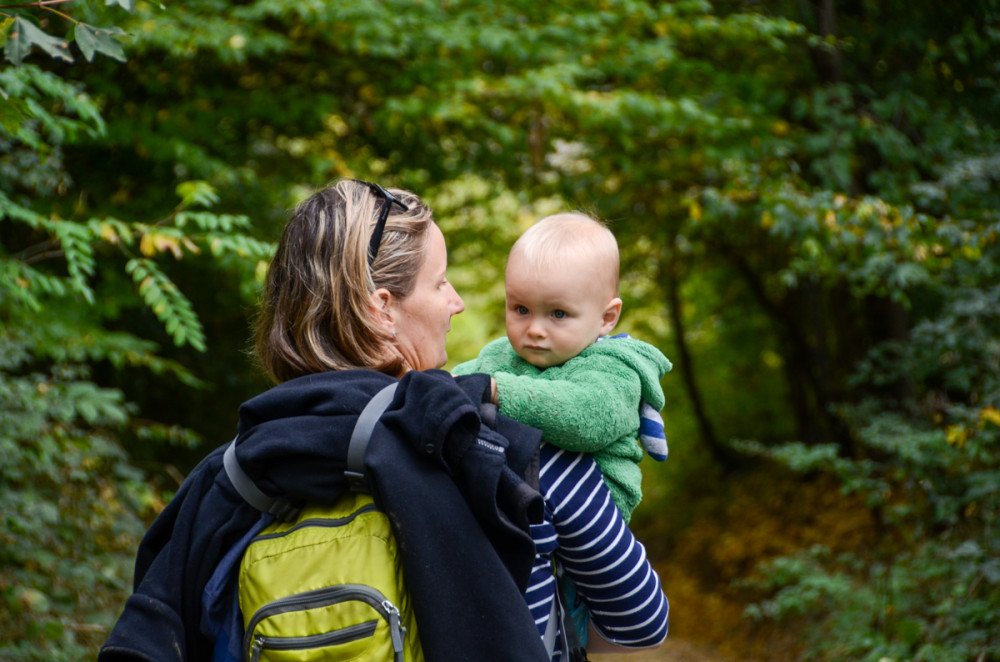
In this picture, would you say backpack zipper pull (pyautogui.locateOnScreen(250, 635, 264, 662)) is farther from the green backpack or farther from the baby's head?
the baby's head

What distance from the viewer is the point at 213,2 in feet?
17.0

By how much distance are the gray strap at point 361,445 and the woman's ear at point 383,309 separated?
231mm

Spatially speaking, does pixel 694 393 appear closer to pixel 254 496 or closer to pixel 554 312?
pixel 554 312

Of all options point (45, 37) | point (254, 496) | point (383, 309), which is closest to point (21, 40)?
point (45, 37)

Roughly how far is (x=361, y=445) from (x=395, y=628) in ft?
0.93

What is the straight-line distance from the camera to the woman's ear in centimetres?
154

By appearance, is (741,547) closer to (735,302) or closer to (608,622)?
(735,302)

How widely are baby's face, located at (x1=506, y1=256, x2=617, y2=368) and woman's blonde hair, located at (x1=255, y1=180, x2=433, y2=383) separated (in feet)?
1.00

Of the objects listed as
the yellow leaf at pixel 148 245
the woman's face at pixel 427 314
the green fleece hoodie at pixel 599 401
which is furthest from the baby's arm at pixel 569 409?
the yellow leaf at pixel 148 245

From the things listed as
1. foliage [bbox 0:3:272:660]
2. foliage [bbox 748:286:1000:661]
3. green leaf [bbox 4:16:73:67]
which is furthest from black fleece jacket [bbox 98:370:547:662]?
foliage [bbox 748:286:1000:661]

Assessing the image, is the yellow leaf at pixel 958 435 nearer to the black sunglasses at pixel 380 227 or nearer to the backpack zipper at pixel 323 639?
the black sunglasses at pixel 380 227

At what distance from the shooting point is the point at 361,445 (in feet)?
4.29

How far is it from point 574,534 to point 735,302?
30.4 feet

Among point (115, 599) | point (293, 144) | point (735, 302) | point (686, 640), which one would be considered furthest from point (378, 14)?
point (735, 302)
